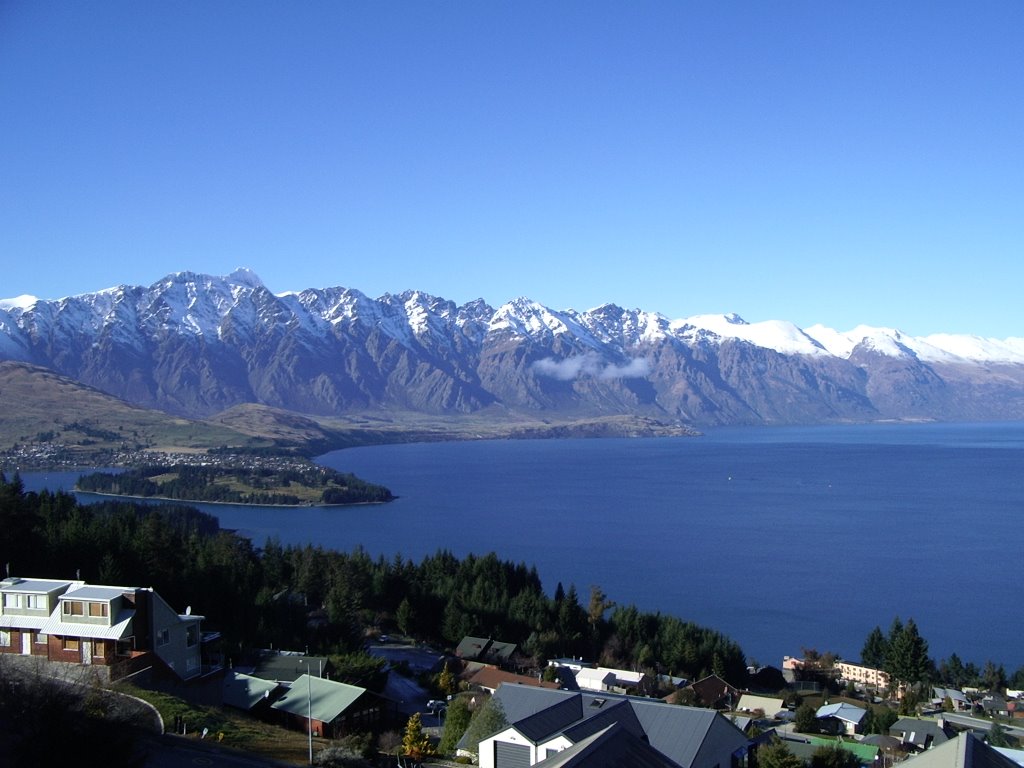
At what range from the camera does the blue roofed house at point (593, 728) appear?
1162 centimetres

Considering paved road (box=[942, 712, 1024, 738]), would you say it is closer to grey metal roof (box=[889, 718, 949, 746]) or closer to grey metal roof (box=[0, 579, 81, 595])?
grey metal roof (box=[889, 718, 949, 746])

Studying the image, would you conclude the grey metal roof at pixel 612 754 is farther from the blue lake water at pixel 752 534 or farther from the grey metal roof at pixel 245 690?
the blue lake water at pixel 752 534

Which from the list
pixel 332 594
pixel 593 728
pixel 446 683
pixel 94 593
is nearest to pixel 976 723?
pixel 446 683

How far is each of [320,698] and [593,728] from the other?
513 cm

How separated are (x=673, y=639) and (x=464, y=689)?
883 centimetres

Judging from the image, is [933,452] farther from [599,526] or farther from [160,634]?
[160,634]

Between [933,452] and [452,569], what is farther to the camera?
[933,452]

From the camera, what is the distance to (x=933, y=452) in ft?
401

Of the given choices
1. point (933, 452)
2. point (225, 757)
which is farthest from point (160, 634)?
point (933, 452)

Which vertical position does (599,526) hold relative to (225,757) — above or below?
below

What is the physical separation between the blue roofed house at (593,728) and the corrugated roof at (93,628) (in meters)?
5.41

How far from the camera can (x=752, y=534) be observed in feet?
175

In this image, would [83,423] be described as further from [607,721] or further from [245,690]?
[607,721]

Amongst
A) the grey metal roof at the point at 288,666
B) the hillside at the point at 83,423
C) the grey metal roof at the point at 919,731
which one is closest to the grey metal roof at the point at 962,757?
the grey metal roof at the point at 919,731
